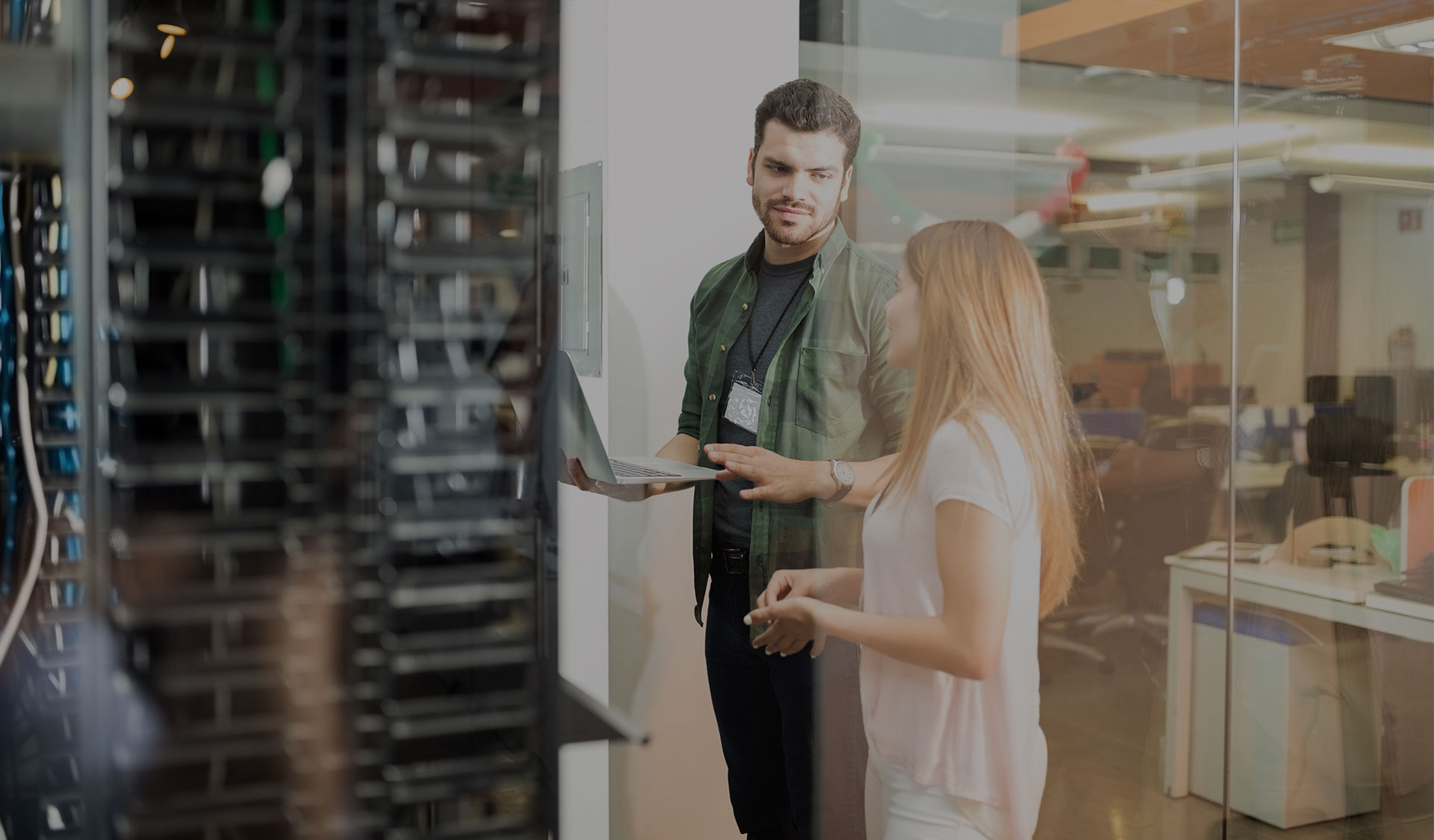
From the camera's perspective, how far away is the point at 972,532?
1.46m

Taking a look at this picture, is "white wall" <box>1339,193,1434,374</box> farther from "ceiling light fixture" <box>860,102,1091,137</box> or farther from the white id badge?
the white id badge

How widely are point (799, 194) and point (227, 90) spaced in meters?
1.69

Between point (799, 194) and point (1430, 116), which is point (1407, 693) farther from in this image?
point (799, 194)

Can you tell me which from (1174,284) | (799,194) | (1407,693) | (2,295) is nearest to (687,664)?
(799,194)

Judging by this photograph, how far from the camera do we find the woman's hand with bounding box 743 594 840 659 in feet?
5.99

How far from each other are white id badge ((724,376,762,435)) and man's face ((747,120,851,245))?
9.8 inches

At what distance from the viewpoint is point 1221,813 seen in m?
1.61

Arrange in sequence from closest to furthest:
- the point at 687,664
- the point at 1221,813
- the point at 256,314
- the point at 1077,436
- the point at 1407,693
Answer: the point at 256,314 < the point at 1077,436 < the point at 1221,813 < the point at 1407,693 < the point at 687,664

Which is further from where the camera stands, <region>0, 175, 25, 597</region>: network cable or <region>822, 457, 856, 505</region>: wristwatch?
<region>822, 457, 856, 505</region>: wristwatch

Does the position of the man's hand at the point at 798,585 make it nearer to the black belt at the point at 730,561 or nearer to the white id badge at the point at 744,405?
the black belt at the point at 730,561

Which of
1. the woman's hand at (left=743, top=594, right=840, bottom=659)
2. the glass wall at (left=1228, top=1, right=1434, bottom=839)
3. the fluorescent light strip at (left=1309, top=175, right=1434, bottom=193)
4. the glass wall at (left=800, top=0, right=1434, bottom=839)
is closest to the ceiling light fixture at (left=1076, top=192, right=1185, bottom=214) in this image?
the glass wall at (left=800, top=0, right=1434, bottom=839)

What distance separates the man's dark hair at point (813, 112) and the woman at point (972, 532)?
0.25 metres

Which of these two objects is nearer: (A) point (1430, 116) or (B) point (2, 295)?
(B) point (2, 295)

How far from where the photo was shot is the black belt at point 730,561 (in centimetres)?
193
